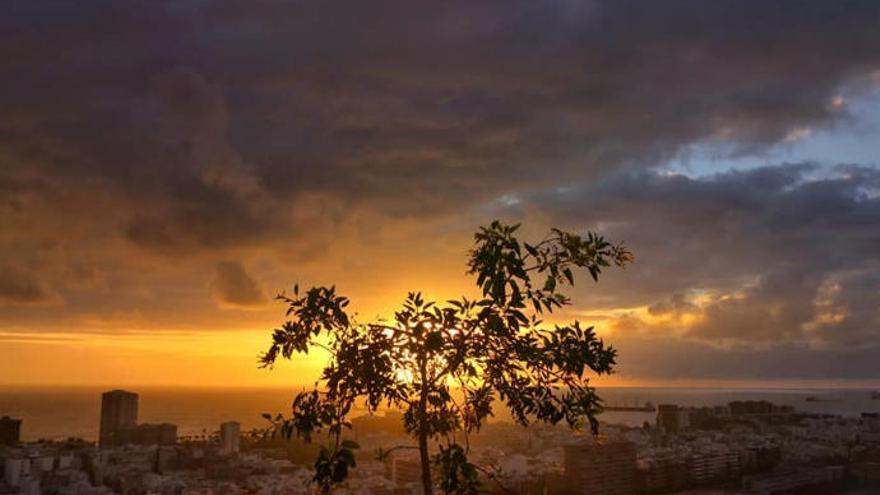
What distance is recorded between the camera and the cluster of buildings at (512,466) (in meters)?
37.6

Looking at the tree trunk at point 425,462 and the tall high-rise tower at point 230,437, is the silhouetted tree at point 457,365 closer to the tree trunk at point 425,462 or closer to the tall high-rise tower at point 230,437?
the tree trunk at point 425,462

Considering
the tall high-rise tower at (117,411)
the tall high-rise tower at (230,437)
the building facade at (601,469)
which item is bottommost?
the building facade at (601,469)

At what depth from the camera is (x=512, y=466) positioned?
4497 cm

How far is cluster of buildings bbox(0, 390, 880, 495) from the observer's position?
37.6 meters

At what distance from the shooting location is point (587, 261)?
153 inches

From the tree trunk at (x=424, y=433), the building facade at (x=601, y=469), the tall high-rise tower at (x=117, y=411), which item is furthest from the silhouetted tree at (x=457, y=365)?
the tall high-rise tower at (x=117, y=411)

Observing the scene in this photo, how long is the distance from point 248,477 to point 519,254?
42586 mm

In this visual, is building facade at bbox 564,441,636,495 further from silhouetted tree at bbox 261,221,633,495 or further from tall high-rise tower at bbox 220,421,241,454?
silhouetted tree at bbox 261,221,633,495

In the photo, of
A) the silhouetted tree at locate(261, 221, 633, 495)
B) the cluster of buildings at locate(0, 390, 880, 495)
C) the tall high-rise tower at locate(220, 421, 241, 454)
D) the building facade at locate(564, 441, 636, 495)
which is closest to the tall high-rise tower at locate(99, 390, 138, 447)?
the cluster of buildings at locate(0, 390, 880, 495)

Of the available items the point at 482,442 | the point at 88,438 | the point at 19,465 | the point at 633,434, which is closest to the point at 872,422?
the point at 633,434

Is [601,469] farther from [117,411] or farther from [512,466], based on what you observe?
[117,411]

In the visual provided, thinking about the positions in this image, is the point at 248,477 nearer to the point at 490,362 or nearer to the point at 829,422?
the point at 490,362

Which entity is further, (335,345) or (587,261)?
(335,345)

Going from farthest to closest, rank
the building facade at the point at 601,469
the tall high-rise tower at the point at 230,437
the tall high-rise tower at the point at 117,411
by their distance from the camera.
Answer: the tall high-rise tower at the point at 117,411
the tall high-rise tower at the point at 230,437
the building facade at the point at 601,469
